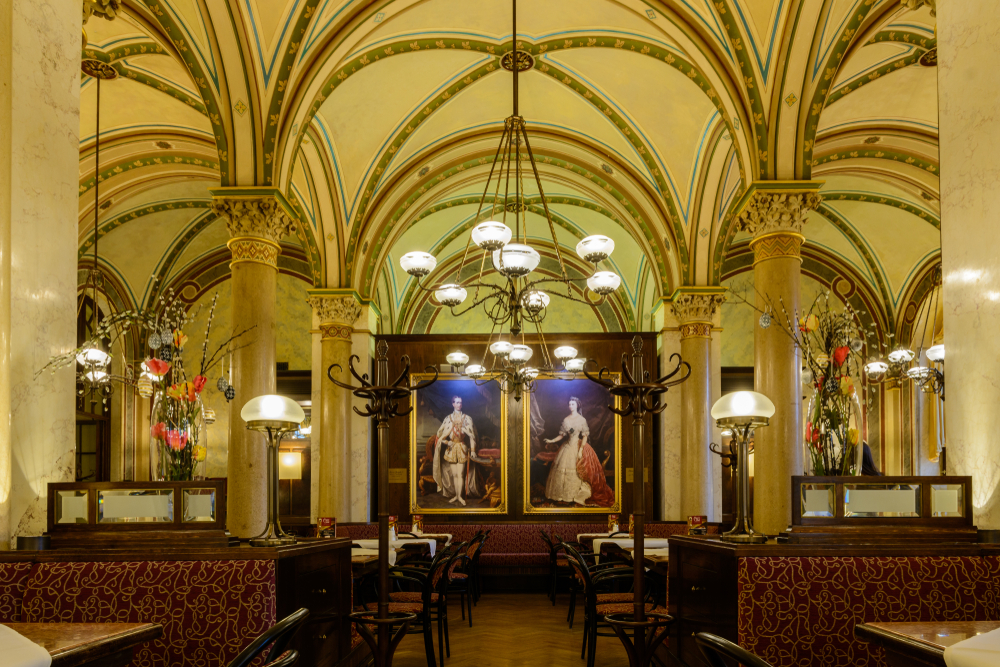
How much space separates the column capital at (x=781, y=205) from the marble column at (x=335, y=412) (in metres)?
6.32

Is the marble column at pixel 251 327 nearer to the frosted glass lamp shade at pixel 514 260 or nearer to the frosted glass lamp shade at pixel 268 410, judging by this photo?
the frosted glass lamp shade at pixel 514 260

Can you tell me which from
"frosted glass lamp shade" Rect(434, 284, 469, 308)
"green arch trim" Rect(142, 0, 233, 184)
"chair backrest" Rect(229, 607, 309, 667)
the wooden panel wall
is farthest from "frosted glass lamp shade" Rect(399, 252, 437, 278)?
the wooden panel wall

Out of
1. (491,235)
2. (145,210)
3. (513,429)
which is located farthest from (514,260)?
(145,210)

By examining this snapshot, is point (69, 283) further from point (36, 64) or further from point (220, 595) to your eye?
point (220, 595)


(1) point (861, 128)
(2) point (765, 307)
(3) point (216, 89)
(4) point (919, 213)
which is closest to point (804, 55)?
(2) point (765, 307)

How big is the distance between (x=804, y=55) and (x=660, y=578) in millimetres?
4638

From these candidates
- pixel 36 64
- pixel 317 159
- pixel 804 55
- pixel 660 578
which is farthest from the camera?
pixel 317 159

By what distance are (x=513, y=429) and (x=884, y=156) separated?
7101mm

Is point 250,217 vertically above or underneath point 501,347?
above

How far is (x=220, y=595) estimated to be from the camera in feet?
12.5

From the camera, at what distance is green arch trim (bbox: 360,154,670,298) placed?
12.7 metres

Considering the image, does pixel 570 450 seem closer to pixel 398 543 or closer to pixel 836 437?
pixel 398 543

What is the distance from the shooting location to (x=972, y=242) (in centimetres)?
386

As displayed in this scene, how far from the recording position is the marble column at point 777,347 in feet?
23.4
